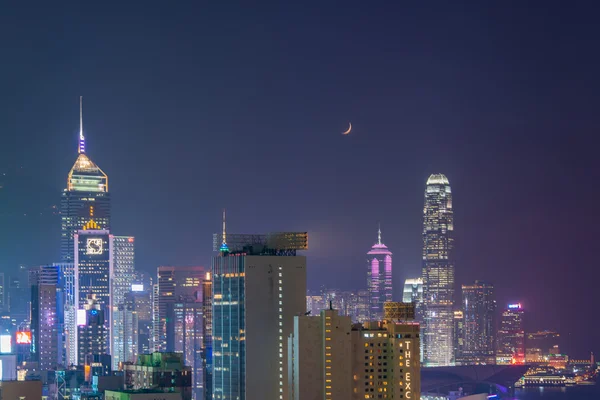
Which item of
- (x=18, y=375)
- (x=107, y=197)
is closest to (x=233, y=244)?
(x=18, y=375)

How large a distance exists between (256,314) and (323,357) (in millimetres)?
4902

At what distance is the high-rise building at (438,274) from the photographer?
96562 millimetres

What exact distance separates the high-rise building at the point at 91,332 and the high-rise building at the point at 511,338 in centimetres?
Result: 3591

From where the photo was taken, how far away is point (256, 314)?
42.8 meters

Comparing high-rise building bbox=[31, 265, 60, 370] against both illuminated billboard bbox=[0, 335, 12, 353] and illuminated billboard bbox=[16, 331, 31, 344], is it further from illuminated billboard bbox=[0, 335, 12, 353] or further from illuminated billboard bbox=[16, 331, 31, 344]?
illuminated billboard bbox=[0, 335, 12, 353]

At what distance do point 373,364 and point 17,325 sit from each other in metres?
49.2

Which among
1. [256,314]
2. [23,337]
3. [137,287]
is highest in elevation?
[137,287]

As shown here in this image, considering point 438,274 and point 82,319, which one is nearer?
point 82,319

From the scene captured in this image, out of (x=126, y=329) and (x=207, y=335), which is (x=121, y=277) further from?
(x=207, y=335)

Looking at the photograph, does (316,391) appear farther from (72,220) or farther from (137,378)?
(72,220)

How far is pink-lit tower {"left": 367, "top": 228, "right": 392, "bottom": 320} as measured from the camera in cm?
8644

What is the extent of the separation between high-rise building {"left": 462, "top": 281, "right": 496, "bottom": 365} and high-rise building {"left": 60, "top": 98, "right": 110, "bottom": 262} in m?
29.1

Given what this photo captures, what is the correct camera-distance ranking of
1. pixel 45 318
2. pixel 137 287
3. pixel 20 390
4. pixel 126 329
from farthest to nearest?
pixel 137 287
pixel 126 329
pixel 45 318
pixel 20 390

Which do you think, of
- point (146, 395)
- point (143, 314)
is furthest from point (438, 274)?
point (146, 395)
